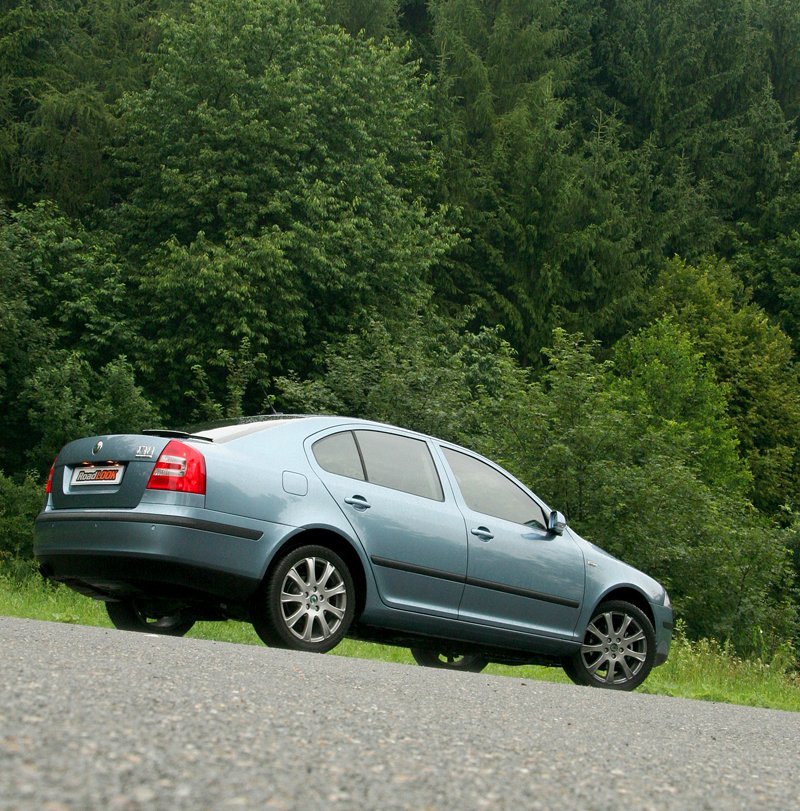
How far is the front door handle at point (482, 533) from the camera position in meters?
8.92

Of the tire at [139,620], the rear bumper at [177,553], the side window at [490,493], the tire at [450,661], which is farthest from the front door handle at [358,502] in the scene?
the tire at [450,661]

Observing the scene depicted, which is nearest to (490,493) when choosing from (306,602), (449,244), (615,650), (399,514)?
(399,514)

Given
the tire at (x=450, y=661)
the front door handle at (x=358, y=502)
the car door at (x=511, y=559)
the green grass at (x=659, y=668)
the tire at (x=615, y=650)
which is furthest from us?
the green grass at (x=659, y=668)

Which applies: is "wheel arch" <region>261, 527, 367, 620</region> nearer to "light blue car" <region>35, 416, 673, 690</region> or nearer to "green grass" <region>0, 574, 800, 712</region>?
"light blue car" <region>35, 416, 673, 690</region>

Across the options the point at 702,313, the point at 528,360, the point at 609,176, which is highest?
the point at 609,176

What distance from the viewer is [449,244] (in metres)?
35.7

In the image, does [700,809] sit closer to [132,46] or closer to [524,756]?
[524,756]

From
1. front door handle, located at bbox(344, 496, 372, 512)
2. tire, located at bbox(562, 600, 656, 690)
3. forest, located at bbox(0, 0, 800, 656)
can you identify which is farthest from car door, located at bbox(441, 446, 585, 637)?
forest, located at bbox(0, 0, 800, 656)

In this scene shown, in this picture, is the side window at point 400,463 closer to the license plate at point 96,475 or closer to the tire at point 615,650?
the license plate at point 96,475

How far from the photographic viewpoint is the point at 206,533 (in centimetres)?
763

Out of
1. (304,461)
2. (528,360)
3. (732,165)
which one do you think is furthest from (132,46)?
(304,461)

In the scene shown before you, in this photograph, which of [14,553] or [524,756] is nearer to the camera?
[524,756]

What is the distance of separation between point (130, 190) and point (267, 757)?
33.3 m

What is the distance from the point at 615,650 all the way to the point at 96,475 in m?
4.10
